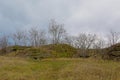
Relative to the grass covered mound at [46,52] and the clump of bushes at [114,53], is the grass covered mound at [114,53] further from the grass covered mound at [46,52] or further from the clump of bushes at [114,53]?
the grass covered mound at [46,52]

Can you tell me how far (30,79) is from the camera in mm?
16438

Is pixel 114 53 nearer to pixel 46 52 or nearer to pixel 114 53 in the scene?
pixel 114 53

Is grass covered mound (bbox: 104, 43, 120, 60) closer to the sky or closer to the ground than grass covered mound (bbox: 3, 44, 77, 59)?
→ closer to the sky

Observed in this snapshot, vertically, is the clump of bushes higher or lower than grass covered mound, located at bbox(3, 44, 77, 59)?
higher

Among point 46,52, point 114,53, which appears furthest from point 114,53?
point 46,52

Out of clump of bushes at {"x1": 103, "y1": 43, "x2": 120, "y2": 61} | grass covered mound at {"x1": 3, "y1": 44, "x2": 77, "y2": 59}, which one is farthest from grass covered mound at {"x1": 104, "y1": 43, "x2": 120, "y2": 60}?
grass covered mound at {"x1": 3, "y1": 44, "x2": 77, "y2": 59}

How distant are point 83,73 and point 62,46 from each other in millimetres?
44082

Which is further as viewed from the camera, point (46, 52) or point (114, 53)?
point (46, 52)

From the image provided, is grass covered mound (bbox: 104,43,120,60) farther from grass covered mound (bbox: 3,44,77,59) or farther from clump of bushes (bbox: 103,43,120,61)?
grass covered mound (bbox: 3,44,77,59)

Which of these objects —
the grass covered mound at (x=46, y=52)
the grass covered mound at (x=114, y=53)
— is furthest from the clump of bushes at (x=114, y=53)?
the grass covered mound at (x=46, y=52)

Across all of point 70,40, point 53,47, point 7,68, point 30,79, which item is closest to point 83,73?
point 30,79

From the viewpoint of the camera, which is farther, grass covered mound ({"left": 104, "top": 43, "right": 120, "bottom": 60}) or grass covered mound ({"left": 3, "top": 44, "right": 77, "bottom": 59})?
grass covered mound ({"left": 3, "top": 44, "right": 77, "bottom": 59})

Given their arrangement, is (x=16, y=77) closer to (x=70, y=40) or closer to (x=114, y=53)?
(x=114, y=53)

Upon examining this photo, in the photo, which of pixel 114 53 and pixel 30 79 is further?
pixel 114 53
